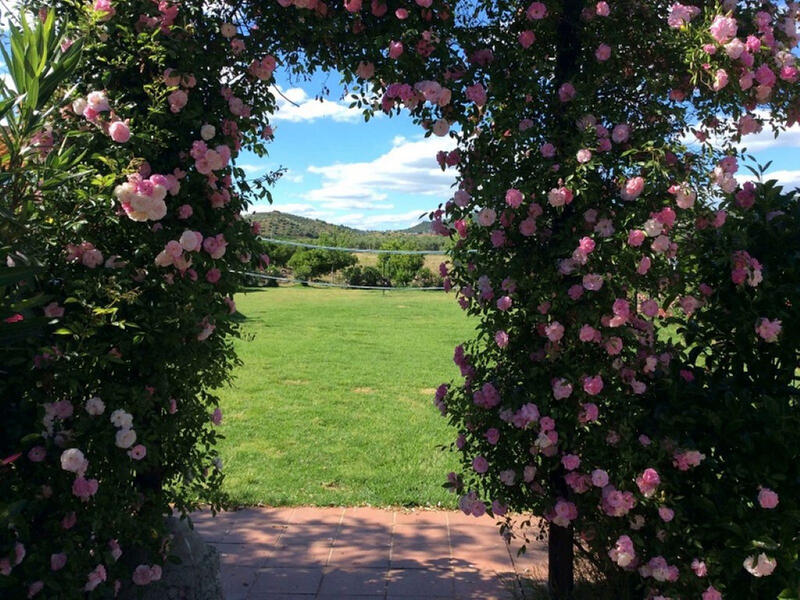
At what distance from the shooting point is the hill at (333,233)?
2836 centimetres

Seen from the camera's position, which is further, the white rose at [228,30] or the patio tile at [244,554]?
the patio tile at [244,554]

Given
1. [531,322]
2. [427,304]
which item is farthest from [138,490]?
[427,304]

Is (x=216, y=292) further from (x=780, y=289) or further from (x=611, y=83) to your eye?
(x=780, y=289)

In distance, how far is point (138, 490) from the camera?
239 cm

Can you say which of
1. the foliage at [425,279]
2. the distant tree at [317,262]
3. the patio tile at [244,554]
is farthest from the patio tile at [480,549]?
the distant tree at [317,262]

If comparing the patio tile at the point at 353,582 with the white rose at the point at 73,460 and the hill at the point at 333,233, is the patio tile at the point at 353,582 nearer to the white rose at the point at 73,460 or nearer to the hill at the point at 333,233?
the white rose at the point at 73,460

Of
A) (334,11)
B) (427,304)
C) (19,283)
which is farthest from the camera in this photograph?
(427,304)

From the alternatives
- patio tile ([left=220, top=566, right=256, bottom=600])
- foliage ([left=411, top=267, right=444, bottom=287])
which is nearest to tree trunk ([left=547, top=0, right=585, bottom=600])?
patio tile ([left=220, top=566, right=256, bottom=600])

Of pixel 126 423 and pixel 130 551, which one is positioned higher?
pixel 126 423

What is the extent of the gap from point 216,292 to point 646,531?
1.88 metres

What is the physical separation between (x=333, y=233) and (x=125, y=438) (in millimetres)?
31089

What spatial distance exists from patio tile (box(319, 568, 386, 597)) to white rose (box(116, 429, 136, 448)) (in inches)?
53.9

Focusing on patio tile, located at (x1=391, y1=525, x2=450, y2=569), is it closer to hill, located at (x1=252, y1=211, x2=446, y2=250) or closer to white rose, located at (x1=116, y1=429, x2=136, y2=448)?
white rose, located at (x1=116, y1=429, x2=136, y2=448)

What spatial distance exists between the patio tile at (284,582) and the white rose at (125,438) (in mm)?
1213
